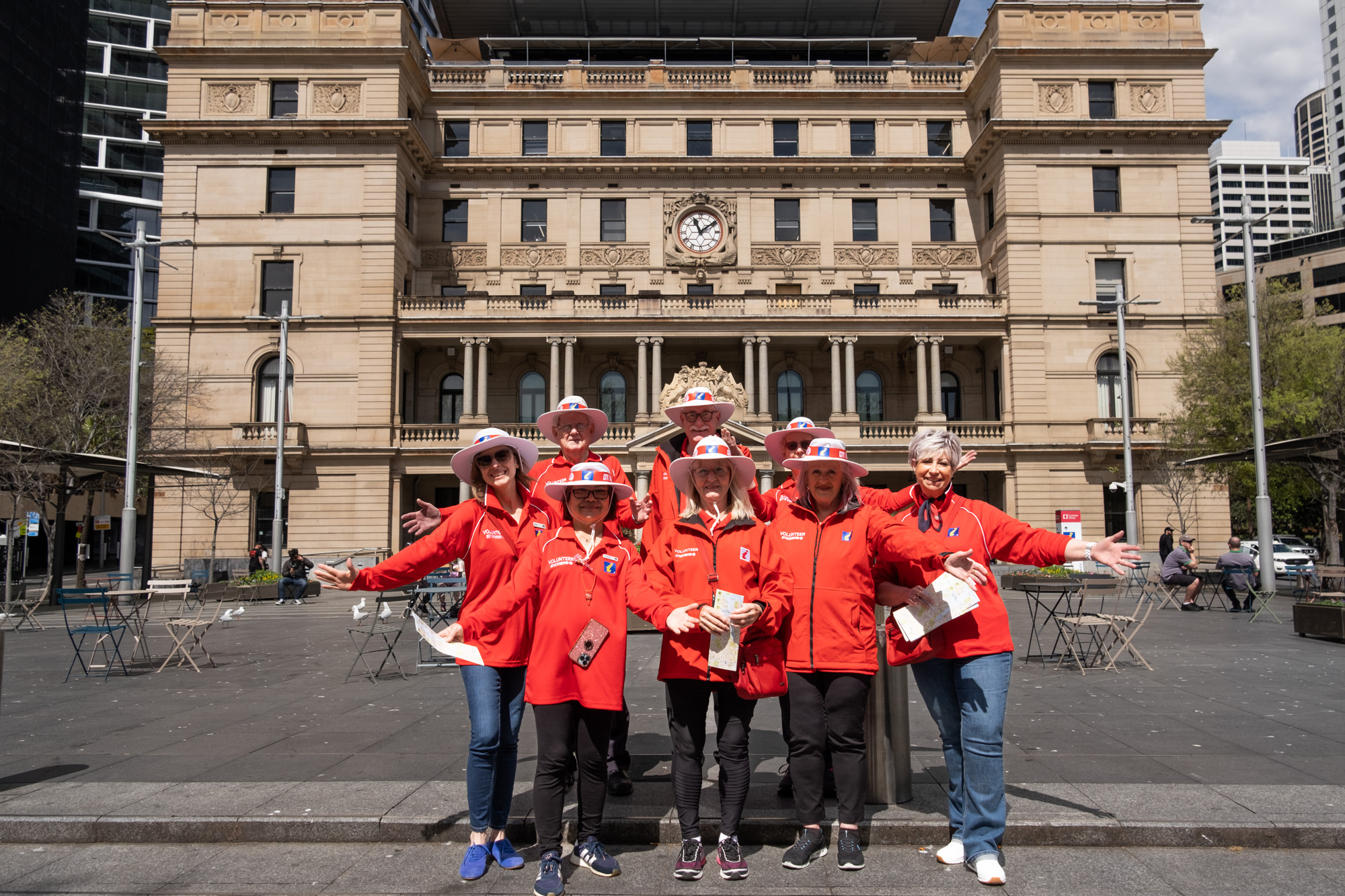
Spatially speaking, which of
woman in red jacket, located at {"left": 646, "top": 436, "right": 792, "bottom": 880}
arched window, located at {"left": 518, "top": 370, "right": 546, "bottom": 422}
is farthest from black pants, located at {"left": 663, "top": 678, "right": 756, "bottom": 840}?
arched window, located at {"left": 518, "top": 370, "right": 546, "bottom": 422}

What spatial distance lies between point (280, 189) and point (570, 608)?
36.3 metres

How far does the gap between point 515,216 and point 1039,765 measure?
3546 cm

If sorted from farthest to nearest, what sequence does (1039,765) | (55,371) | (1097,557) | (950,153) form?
(950,153), (55,371), (1039,765), (1097,557)

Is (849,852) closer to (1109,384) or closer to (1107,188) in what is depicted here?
(1109,384)

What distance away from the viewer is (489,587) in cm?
494

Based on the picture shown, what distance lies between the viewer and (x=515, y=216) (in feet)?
125

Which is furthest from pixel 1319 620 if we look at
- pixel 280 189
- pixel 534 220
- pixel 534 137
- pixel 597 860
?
pixel 280 189

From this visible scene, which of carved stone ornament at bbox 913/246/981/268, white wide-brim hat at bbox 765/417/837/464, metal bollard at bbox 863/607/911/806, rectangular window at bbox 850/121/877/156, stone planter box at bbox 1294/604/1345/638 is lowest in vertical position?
stone planter box at bbox 1294/604/1345/638

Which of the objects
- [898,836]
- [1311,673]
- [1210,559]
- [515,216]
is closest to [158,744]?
[898,836]

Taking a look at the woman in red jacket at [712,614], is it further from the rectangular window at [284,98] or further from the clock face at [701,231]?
the rectangular window at [284,98]

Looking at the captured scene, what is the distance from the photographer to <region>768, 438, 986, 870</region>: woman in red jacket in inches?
181

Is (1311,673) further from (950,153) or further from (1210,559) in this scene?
(950,153)

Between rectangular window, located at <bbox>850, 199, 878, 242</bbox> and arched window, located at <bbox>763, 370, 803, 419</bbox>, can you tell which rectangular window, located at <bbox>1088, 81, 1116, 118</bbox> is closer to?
rectangular window, located at <bbox>850, 199, 878, 242</bbox>

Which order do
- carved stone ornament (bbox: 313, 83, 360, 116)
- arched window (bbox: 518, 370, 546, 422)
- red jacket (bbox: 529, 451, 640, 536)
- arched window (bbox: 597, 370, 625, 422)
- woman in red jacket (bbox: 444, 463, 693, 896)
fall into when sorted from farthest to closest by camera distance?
1. arched window (bbox: 518, 370, 546, 422)
2. arched window (bbox: 597, 370, 625, 422)
3. carved stone ornament (bbox: 313, 83, 360, 116)
4. red jacket (bbox: 529, 451, 640, 536)
5. woman in red jacket (bbox: 444, 463, 693, 896)
